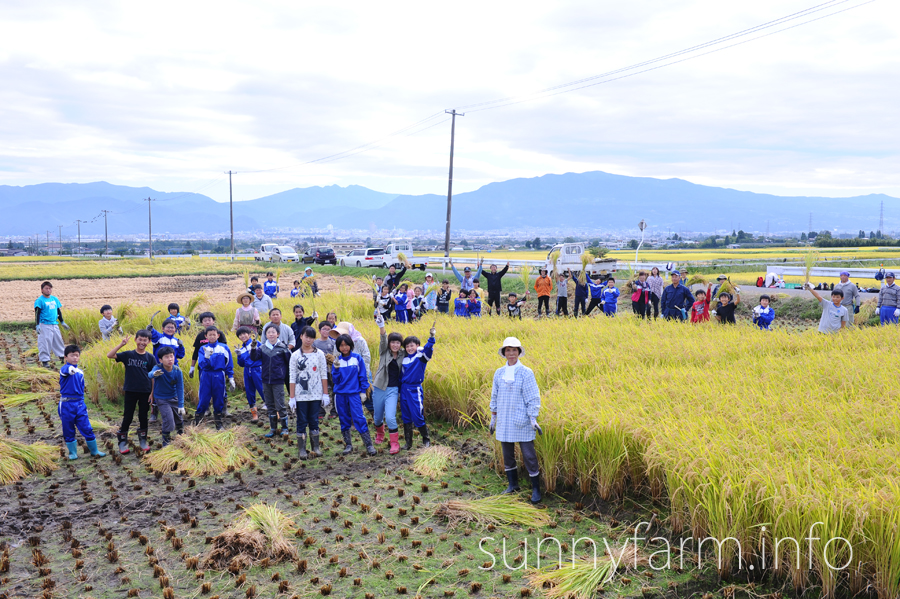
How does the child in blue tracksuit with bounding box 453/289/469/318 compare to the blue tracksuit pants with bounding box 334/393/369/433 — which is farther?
the child in blue tracksuit with bounding box 453/289/469/318

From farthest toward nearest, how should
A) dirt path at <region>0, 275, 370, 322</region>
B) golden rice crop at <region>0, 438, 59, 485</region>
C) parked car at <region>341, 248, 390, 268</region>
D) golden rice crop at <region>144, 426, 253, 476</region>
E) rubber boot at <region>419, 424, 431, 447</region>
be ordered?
parked car at <region>341, 248, 390, 268</region> < dirt path at <region>0, 275, 370, 322</region> < rubber boot at <region>419, 424, 431, 447</region> < golden rice crop at <region>144, 426, 253, 476</region> < golden rice crop at <region>0, 438, 59, 485</region>

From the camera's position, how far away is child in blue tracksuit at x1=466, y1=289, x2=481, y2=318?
15328 millimetres

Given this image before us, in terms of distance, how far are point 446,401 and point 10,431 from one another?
Result: 6.10m

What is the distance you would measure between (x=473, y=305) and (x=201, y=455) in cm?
922

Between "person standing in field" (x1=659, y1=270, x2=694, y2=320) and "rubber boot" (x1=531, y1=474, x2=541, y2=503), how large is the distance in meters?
8.46

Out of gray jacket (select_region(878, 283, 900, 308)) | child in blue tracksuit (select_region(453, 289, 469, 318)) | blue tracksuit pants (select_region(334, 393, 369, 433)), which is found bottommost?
blue tracksuit pants (select_region(334, 393, 369, 433))

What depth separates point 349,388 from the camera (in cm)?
772

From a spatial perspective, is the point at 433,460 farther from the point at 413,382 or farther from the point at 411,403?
the point at 413,382

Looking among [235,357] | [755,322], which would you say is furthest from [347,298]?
[755,322]

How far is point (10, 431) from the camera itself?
8648mm

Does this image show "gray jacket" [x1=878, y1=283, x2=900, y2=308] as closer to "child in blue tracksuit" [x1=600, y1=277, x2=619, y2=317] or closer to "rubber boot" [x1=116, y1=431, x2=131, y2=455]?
"child in blue tracksuit" [x1=600, y1=277, x2=619, y2=317]

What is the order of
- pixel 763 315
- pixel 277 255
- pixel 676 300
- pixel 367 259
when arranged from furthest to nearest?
pixel 277 255 < pixel 367 259 < pixel 676 300 < pixel 763 315

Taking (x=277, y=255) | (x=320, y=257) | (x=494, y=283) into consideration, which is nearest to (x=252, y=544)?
(x=494, y=283)

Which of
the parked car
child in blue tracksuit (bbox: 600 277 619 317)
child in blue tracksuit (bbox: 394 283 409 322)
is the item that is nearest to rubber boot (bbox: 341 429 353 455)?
child in blue tracksuit (bbox: 394 283 409 322)
